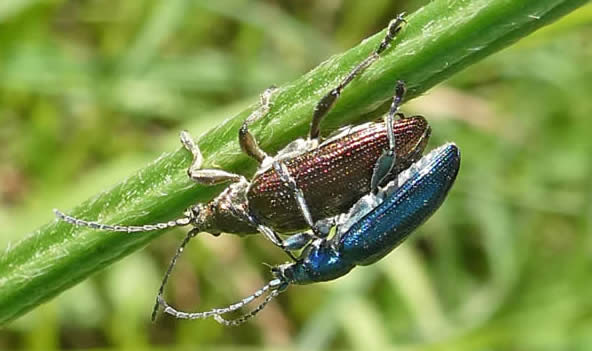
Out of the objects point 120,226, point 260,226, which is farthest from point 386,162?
point 120,226

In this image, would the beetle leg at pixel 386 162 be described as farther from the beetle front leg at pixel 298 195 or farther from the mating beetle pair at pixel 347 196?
the beetle front leg at pixel 298 195

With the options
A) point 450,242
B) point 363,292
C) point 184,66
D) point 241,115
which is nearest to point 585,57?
point 450,242

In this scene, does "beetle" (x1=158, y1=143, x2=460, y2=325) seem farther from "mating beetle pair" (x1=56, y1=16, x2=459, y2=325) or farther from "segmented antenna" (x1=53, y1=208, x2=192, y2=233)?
"segmented antenna" (x1=53, y1=208, x2=192, y2=233)

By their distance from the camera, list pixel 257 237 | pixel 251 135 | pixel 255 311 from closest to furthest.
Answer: pixel 251 135
pixel 255 311
pixel 257 237

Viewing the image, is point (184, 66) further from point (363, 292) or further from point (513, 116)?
point (513, 116)

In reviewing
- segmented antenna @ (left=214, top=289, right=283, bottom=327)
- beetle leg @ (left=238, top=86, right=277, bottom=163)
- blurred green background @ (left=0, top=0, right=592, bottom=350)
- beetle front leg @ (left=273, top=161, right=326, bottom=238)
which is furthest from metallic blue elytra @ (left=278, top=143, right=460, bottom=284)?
blurred green background @ (left=0, top=0, right=592, bottom=350)

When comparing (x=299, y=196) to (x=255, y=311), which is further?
(x=255, y=311)

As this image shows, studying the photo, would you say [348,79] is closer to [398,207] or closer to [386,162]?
[386,162]
